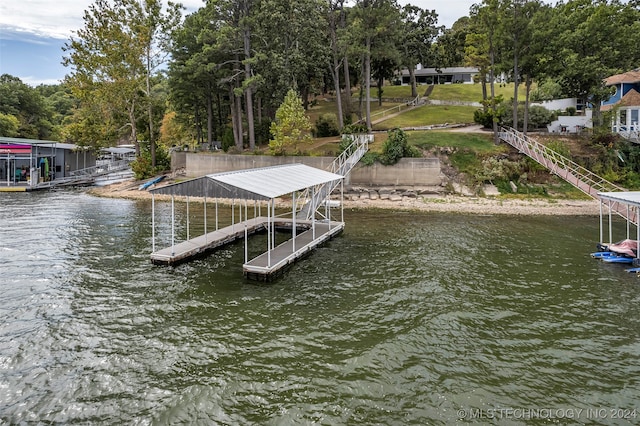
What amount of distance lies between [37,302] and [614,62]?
46.8m

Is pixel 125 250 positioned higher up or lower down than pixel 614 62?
lower down

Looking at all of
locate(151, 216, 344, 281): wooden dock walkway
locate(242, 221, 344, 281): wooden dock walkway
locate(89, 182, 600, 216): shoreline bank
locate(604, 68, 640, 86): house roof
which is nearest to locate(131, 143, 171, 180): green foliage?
locate(89, 182, 600, 216): shoreline bank

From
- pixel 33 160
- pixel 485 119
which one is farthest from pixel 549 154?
pixel 33 160

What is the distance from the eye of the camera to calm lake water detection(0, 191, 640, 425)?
28.5ft

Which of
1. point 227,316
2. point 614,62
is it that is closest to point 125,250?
point 227,316

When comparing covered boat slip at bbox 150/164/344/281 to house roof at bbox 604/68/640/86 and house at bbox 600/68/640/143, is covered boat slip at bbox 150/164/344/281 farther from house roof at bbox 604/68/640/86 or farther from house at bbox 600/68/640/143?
house roof at bbox 604/68/640/86

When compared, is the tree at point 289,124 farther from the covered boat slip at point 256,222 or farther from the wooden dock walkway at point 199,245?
the wooden dock walkway at point 199,245

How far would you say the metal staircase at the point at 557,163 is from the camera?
29.3m

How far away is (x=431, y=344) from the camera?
11.4 m

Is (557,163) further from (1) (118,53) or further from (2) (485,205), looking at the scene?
(1) (118,53)

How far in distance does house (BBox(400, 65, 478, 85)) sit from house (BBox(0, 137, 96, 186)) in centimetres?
6313

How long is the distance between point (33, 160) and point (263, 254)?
41694mm

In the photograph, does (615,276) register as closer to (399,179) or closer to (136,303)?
(136,303)

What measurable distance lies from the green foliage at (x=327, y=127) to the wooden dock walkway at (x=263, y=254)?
23.9 m
